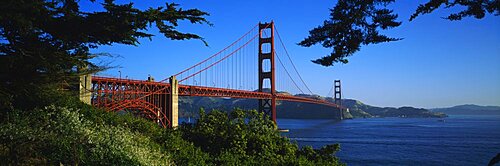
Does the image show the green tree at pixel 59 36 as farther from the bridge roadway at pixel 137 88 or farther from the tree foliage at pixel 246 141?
the bridge roadway at pixel 137 88

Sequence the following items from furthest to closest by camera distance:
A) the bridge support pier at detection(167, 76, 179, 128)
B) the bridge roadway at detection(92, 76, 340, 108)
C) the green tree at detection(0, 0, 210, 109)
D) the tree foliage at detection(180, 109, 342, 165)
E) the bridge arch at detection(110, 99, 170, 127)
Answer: the bridge support pier at detection(167, 76, 179, 128) → the bridge arch at detection(110, 99, 170, 127) → the bridge roadway at detection(92, 76, 340, 108) → the tree foliage at detection(180, 109, 342, 165) → the green tree at detection(0, 0, 210, 109)

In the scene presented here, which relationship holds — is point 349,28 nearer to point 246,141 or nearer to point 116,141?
point 116,141

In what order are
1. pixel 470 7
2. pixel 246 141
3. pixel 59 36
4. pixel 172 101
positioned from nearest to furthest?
pixel 470 7
pixel 59 36
pixel 246 141
pixel 172 101

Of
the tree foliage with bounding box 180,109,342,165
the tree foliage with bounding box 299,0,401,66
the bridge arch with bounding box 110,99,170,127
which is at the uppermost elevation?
the tree foliage with bounding box 299,0,401,66

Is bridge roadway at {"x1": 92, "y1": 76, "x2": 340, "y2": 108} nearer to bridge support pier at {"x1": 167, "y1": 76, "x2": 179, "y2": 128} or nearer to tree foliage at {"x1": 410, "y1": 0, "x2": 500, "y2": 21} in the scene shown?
bridge support pier at {"x1": 167, "y1": 76, "x2": 179, "y2": 128}

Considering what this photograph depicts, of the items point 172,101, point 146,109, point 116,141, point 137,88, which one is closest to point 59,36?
point 116,141

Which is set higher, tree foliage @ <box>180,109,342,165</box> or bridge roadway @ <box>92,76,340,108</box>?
bridge roadway @ <box>92,76,340,108</box>

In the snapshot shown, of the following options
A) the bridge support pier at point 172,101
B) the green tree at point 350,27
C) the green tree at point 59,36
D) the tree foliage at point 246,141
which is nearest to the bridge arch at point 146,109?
the bridge support pier at point 172,101

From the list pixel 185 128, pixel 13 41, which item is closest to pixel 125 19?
pixel 13 41

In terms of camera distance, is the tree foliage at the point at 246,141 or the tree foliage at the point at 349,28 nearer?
the tree foliage at the point at 349,28

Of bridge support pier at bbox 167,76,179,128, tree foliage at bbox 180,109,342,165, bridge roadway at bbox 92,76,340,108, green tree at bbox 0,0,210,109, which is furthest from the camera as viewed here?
bridge support pier at bbox 167,76,179,128

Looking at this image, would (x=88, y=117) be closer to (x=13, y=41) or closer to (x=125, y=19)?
(x=13, y=41)

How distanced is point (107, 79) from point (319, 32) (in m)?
22.2

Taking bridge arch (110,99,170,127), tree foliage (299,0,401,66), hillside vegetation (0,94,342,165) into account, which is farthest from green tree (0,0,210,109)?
bridge arch (110,99,170,127)
